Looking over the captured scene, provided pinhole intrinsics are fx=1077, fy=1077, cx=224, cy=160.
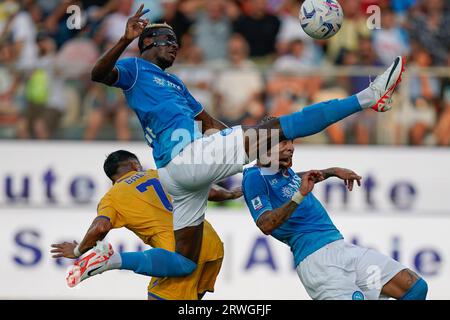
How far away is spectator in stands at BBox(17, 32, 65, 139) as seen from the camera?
1444 centimetres

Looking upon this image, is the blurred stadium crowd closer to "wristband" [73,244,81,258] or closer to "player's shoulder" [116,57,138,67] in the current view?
"player's shoulder" [116,57,138,67]

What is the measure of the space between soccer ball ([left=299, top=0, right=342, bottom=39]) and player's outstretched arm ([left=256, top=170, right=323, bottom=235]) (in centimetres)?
163

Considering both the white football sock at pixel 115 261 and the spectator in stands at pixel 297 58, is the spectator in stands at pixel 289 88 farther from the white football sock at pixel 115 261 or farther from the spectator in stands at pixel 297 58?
the white football sock at pixel 115 261

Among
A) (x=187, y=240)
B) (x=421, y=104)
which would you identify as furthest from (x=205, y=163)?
(x=421, y=104)

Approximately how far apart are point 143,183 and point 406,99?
571cm

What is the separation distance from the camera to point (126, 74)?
30.2 ft

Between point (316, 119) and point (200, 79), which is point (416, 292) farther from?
point (200, 79)

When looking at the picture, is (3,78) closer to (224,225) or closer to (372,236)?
(224,225)

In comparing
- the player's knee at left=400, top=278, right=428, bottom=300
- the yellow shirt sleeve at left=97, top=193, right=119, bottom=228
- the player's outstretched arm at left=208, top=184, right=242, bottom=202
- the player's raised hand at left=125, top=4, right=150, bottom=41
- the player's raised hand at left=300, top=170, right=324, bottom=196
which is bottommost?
the player's knee at left=400, top=278, right=428, bottom=300

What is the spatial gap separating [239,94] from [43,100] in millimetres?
2631

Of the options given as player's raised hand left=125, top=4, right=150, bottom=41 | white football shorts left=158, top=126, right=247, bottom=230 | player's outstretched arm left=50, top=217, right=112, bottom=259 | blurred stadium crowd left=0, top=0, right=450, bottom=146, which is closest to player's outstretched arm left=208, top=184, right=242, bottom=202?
white football shorts left=158, top=126, right=247, bottom=230
